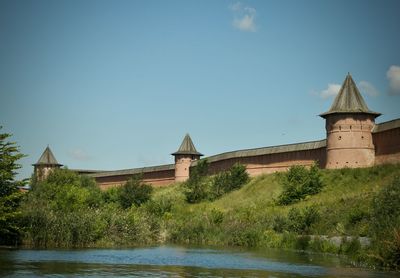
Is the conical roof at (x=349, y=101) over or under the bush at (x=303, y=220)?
over

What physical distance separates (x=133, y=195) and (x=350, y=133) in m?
14.4

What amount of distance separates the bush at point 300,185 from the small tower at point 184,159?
17.4m

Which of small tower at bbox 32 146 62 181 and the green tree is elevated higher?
small tower at bbox 32 146 62 181

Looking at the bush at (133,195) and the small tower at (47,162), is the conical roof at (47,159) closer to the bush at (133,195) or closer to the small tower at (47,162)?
the small tower at (47,162)

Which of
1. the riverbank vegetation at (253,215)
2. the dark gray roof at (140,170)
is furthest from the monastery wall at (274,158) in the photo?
the dark gray roof at (140,170)

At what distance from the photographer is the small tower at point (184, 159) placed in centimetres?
5206

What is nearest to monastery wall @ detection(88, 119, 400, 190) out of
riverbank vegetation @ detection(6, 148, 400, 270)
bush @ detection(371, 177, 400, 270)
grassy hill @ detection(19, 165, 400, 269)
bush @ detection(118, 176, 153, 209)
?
riverbank vegetation @ detection(6, 148, 400, 270)

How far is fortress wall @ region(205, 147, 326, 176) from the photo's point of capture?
128ft

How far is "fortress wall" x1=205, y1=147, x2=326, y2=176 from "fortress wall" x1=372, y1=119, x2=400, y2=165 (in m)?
3.52

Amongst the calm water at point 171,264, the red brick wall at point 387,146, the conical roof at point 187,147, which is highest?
the conical roof at point 187,147

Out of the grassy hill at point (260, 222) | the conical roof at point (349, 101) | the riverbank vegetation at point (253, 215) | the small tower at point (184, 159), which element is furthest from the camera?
the small tower at point (184, 159)

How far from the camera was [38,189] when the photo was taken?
117 ft

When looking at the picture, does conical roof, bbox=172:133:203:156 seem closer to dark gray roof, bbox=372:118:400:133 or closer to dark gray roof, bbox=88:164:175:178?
dark gray roof, bbox=88:164:175:178

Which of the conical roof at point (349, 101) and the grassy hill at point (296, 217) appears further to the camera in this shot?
the conical roof at point (349, 101)
